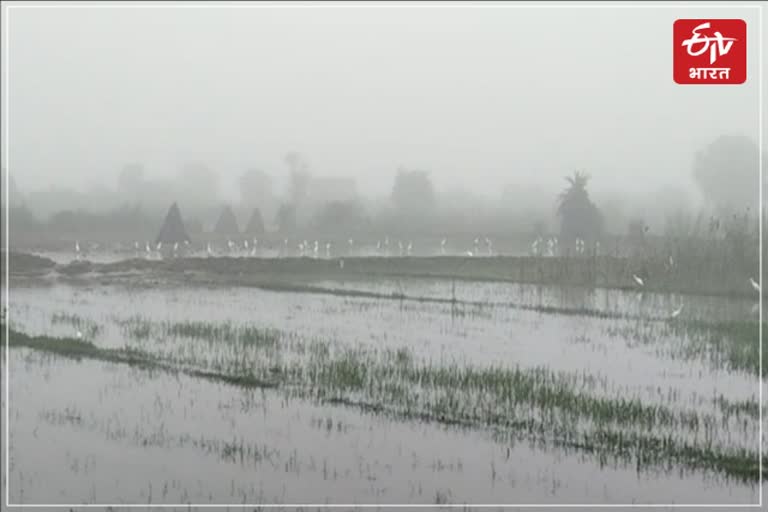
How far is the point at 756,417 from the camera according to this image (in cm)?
661

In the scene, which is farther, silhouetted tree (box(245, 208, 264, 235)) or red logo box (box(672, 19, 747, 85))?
silhouetted tree (box(245, 208, 264, 235))

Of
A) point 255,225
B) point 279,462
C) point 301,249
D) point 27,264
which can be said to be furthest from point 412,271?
point 279,462

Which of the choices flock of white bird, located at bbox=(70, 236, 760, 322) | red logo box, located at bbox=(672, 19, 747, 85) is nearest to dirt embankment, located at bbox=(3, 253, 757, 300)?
flock of white bird, located at bbox=(70, 236, 760, 322)

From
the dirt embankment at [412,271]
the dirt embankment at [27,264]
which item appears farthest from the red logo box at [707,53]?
the dirt embankment at [27,264]

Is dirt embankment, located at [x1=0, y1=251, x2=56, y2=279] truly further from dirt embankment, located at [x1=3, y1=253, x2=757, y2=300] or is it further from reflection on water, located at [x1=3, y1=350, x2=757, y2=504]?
reflection on water, located at [x1=3, y1=350, x2=757, y2=504]

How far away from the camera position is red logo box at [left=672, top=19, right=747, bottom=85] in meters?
4.85

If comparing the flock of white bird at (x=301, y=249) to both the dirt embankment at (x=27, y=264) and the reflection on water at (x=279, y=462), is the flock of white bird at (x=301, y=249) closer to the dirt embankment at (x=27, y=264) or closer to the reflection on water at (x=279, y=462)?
the dirt embankment at (x=27, y=264)

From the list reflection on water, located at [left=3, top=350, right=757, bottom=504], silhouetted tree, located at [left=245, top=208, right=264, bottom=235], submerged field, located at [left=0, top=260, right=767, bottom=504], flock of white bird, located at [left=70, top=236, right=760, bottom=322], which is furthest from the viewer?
silhouetted tree, located at [left=245, top=208, right=264, bottom=235]

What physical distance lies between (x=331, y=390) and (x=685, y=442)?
10.7ft

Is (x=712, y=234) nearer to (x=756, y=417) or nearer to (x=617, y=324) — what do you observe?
(x=617, y=324)

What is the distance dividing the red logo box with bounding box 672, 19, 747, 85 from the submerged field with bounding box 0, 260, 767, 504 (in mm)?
2641

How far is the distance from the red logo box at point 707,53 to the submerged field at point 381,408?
2641 mm

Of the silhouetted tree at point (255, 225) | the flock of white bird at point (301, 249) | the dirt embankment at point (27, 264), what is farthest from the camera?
the silhouetted tree at point (255, 225)

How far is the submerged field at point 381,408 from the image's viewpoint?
4801 millimetres
